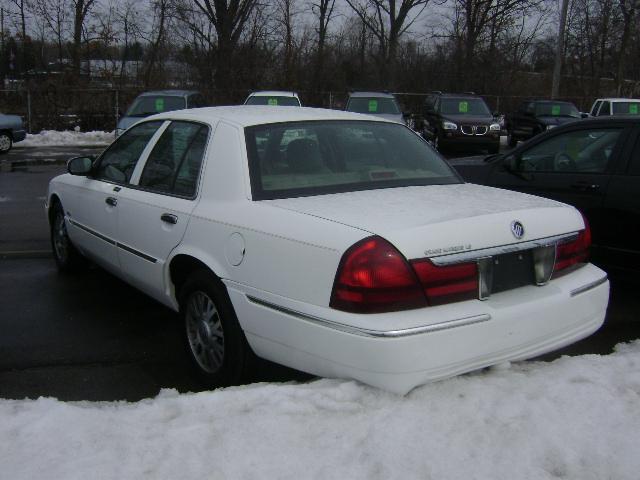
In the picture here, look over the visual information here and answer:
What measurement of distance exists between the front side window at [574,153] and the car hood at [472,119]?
13.6m

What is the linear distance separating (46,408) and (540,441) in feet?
6.79

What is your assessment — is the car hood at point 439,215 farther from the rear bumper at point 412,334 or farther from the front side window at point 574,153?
the front side window at point 574,153

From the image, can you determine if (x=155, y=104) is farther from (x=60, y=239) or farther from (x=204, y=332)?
(x=204, y=332)

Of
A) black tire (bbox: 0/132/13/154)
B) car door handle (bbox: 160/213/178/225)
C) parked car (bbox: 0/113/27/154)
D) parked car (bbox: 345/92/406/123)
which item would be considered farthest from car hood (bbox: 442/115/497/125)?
car door handle (bbox: 160/213/178/225)

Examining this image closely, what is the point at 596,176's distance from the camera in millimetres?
5316

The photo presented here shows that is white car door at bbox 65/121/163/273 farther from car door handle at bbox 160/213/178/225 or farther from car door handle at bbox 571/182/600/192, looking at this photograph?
car door handle at bbox 571/182/600/192

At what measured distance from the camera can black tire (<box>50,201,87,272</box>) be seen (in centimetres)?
603

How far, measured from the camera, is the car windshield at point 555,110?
872 inches

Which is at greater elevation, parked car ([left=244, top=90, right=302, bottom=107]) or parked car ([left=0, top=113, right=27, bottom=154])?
parked car ([left=244, top=90, right=302, bottom=107])

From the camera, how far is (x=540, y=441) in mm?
2676

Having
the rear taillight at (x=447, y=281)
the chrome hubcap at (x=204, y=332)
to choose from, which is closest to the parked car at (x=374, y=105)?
the chrome hubcap at (x=204, y=332)

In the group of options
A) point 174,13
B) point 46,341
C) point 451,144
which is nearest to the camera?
point 46,341

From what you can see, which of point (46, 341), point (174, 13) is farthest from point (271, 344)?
point (174, 13)

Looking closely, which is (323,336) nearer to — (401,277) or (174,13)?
(401,277)
